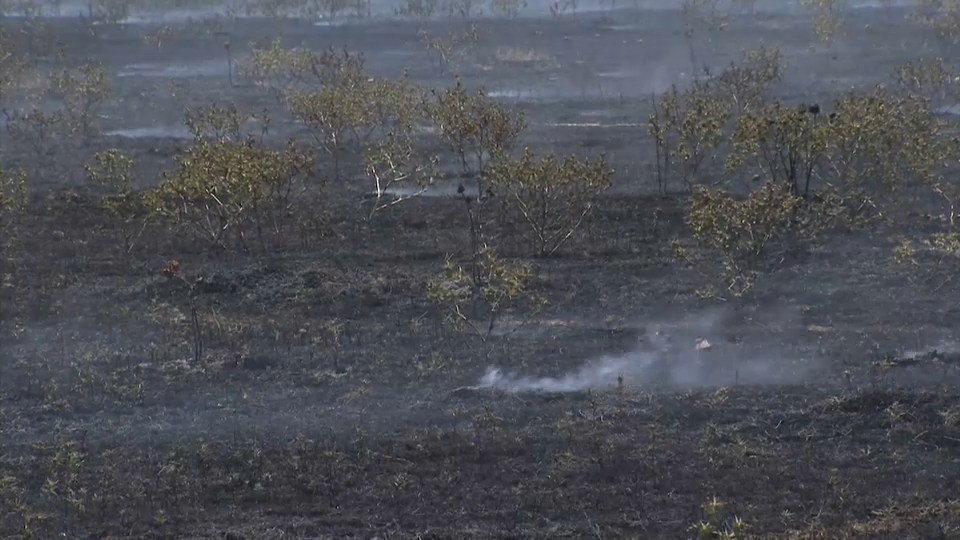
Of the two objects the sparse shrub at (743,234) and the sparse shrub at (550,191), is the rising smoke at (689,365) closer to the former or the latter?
the sparse shrub at (743,234)

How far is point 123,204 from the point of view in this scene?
52.9 ft

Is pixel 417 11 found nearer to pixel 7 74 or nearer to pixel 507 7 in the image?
pixel 507 7

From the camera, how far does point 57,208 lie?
64.5ft

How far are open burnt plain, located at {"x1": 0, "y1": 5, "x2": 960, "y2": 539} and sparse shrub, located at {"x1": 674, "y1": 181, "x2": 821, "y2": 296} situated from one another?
22 cm

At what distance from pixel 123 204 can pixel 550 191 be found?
5905mm

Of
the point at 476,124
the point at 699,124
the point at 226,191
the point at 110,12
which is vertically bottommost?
the point at 226,191

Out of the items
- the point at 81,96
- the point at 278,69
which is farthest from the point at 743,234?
the point at 278,69

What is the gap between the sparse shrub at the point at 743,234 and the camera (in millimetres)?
13531

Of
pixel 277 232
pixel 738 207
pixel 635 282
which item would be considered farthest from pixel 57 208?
pixel 738 207

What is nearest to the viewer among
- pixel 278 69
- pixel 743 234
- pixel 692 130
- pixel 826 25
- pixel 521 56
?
pixel 743 234

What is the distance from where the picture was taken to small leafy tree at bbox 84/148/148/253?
53.9 feet

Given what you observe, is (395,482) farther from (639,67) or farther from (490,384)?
(639,67)

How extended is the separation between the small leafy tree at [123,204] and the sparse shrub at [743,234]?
7.72 m

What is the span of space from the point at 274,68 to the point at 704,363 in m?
22.8
